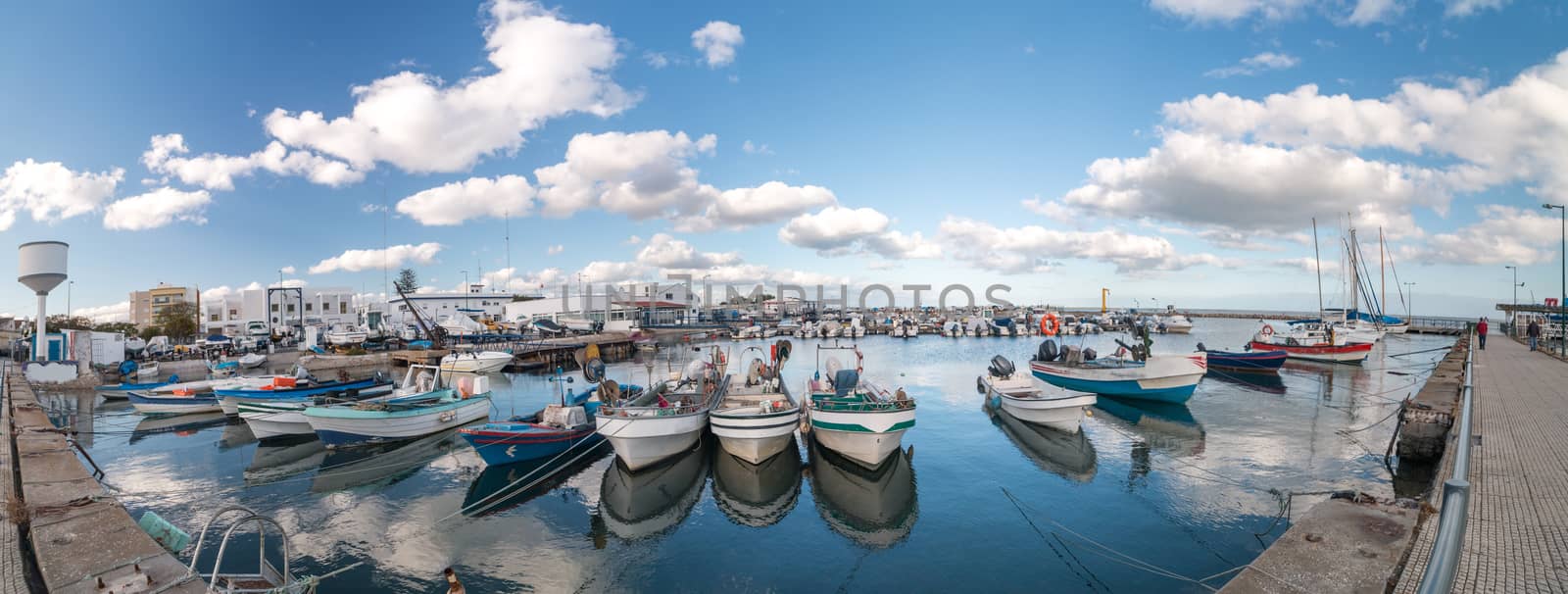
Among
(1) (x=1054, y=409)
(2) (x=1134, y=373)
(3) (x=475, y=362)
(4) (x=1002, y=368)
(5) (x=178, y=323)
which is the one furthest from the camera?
(5) (x=178, y=323)

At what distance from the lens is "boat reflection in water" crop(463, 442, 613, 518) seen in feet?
45.2

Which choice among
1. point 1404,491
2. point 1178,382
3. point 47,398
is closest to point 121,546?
point 1404,491

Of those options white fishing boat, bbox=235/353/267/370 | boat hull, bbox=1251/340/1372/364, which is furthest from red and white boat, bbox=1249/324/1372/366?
white fishing boat, bbox=235/353/267/370

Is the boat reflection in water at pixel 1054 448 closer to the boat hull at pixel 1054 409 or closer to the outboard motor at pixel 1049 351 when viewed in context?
the boat hull at pixel 1054 409

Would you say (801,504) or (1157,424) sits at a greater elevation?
(1157,424)

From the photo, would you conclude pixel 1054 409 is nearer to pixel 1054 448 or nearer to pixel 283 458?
pixel 1054 448

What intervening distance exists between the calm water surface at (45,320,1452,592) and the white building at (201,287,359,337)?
54521 mm

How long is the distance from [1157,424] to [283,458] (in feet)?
93.6

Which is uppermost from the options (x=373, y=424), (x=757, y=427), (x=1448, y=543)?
(x=1448, y=543)

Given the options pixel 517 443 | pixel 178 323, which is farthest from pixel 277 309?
pixel 517 443

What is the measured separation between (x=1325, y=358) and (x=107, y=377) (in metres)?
73.7

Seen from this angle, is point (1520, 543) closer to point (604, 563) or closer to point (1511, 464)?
point (1511, 464)

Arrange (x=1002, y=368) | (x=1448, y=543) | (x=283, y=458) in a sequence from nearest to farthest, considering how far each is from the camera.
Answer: (x=1448, y=543), (x=283, y=458), (x=1002, y=368)

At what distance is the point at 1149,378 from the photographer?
24.8 m
